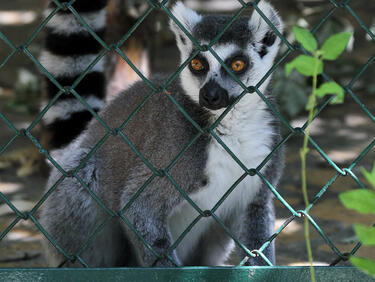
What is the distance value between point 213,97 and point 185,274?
88 centimetres

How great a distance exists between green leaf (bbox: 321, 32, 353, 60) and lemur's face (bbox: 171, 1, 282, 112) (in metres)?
1.32

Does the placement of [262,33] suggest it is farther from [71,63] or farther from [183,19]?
[71,63]

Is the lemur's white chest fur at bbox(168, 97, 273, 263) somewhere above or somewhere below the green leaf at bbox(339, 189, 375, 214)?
above

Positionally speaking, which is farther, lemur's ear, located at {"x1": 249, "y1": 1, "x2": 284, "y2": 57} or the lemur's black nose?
lemur's ear, located at {"x1": 249, "y1": 1, "x2": 284, "y2": 57}

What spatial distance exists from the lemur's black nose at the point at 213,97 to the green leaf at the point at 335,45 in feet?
4.29

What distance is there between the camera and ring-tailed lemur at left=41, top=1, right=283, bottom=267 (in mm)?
2818

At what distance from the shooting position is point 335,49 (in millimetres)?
1443

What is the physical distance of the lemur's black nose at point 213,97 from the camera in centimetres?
274

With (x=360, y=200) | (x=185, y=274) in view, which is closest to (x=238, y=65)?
(x=185, y=274)

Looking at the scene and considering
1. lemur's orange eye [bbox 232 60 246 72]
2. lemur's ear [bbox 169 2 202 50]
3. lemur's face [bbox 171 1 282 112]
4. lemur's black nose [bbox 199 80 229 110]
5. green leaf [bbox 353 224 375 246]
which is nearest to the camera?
green leaf [bbox 353 224 375 246]

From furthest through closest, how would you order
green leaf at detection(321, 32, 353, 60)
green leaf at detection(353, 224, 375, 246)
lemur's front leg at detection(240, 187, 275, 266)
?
lemur's front leg at detection(240, 187, 275, 266), green leaf at detection(321, 32, 353, 60), green leaf at detection(353, 224, 375, 246)

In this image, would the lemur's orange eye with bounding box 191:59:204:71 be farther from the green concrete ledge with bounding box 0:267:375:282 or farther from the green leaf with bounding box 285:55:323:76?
the green leaf with bounding box 285:55:323:76

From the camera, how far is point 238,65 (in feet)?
9.73

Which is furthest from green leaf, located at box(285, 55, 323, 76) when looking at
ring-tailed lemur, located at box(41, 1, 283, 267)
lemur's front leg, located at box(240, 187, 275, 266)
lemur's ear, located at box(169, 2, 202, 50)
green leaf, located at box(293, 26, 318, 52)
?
lemur's ear, located at box(169, 2, 202, 50)
